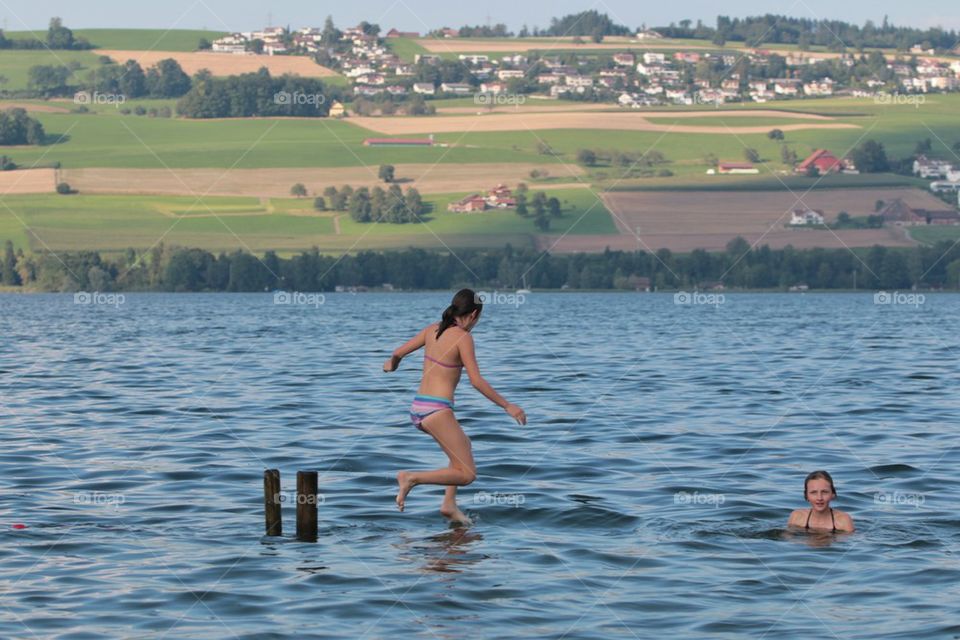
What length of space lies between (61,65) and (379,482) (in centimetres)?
18717

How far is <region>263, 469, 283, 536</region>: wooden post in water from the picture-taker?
1548 centimetres

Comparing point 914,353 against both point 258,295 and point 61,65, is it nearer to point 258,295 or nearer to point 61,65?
point 258,295

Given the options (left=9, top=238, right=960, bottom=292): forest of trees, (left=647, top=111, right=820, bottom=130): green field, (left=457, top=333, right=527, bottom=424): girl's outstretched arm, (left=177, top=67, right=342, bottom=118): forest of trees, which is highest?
(left=177, top=67, right=342, bottom=118): forest of trees

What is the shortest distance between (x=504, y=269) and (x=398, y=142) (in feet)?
128

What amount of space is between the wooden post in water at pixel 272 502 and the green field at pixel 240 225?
121 m

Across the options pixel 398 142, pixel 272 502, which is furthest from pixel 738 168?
pixel 272 502

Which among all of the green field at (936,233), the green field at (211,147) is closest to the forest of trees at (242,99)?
the green field at (211,147)

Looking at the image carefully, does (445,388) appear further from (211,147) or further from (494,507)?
(211,147)

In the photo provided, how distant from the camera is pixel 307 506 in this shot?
1562cm

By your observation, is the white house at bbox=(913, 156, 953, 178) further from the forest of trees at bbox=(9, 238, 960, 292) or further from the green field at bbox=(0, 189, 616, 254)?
→ the green field at bbox=(0, 189, 616, 254)

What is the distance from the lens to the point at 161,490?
1938 centimetres

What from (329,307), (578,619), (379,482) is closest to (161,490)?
(379,482)

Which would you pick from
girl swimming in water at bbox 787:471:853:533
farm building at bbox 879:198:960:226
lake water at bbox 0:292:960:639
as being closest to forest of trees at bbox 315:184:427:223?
farm building at bbox 879:198:960:226

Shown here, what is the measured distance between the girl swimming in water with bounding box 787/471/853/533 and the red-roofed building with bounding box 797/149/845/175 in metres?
150
